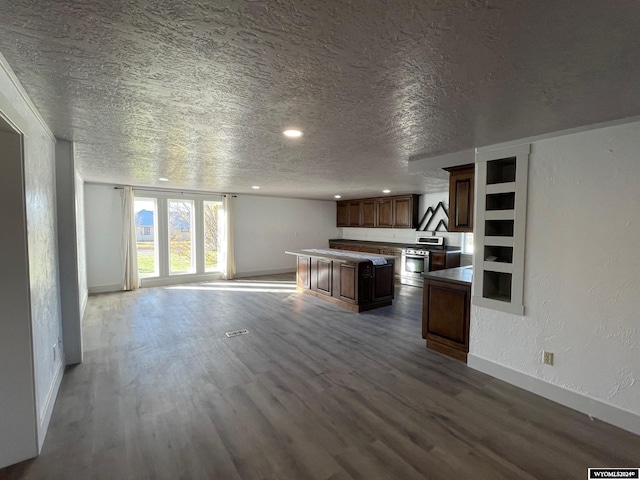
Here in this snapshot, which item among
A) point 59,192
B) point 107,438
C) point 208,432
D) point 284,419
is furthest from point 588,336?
point 59,192

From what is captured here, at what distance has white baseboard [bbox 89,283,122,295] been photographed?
232 inches

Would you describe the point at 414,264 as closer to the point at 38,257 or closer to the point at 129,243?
the point at 129,243

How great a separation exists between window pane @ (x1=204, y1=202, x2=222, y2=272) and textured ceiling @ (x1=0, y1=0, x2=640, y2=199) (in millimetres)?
4667

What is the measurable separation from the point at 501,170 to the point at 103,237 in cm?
683

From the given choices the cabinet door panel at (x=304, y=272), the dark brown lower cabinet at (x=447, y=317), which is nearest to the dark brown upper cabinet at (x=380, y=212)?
the cabinet door panel at (x=304, y=272)

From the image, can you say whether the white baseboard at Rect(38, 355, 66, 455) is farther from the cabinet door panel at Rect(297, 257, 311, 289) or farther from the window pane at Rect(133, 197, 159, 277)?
the window pane at Rect(133, 197, 159, 277)

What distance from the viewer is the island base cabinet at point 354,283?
4836mm

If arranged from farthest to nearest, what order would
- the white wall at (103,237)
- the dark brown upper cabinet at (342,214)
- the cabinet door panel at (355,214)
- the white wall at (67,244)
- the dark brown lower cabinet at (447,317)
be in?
1. the dark brown upper cabinet at (342,214)
2. the cabinet door panel at (355,214)
3. the white wall at (103,237)
4. the dark brown lower cabinet at (447,317)
5. the white wall at (67,244)

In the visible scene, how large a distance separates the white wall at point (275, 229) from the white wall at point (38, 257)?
5.05 metres

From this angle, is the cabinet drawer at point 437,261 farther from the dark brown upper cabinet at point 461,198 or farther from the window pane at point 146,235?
the window pane at point 146,235

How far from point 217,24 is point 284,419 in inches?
92.7

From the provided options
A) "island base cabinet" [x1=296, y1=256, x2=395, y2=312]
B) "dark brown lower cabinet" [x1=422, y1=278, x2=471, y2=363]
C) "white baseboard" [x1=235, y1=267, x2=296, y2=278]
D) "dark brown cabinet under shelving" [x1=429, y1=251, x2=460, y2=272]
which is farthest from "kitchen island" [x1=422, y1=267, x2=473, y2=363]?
"white baseboard" [x1=235, y1=267, x2=296, y2=278]

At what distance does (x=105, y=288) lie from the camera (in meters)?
6.03

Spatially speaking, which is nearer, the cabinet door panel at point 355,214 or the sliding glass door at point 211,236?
the sliding glass door at point 211,236
